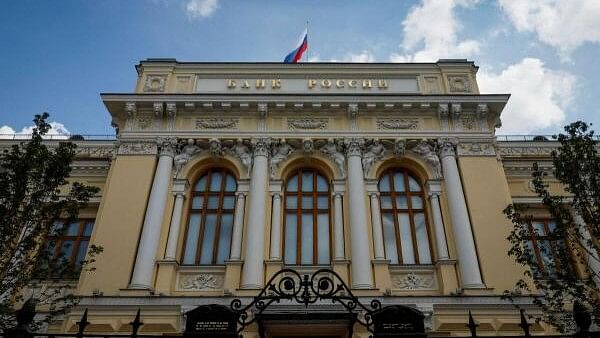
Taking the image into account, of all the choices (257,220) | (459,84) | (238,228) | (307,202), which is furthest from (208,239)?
(459,84)

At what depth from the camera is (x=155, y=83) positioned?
1888cm

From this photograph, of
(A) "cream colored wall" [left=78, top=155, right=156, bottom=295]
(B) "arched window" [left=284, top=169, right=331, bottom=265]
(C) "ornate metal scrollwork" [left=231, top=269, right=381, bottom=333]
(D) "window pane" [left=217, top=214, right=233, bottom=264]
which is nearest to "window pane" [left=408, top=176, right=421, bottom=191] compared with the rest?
(B) "arched window" [left=284, top=169, right=331, bottom=265]

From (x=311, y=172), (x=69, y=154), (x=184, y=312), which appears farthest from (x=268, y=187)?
(x=69, y=154)

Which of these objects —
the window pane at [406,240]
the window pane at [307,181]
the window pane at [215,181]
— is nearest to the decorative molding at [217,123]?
the window pane at [215,181]

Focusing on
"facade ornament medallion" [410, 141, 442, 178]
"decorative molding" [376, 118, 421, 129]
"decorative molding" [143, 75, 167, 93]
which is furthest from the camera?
"decorative molding" [143, 75, 167, 93]

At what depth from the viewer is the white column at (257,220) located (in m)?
14.5

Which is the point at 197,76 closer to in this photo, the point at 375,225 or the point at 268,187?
the point at 268,187

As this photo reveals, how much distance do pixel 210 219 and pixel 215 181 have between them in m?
1.54

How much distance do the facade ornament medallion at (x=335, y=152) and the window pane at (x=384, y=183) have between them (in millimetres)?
1365

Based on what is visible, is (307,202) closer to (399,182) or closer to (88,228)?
(399,182)

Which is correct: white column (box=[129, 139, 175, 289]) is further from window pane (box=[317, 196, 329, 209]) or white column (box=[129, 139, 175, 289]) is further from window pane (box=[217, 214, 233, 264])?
window pane (box=[317, 196, 329, 209])

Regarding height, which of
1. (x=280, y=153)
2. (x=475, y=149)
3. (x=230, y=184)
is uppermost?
(x=475, y=149)

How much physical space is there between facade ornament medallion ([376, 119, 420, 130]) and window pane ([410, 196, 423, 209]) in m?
2.58

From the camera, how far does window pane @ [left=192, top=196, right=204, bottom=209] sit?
16.7 metres
